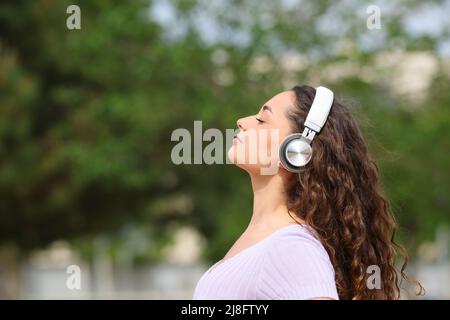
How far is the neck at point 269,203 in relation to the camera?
265 centimetres

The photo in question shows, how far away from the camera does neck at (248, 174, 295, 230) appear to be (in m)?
2.65

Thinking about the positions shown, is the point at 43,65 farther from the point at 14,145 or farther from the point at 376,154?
the point at 376,154

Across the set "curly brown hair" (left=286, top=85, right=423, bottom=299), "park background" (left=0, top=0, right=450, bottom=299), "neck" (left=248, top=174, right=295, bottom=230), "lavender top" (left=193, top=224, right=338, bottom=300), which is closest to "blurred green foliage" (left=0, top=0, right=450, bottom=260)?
"park background" (left=0, top=0, right=450, bottom=299)

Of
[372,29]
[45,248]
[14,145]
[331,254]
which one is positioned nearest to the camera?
[331,254]

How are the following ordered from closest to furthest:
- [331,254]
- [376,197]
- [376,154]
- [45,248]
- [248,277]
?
[248,277] → [331,254] → [376,197] → [376,154] → [45,248]

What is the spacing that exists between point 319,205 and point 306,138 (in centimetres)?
19

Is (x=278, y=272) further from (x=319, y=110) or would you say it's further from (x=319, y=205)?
(x=319, y=110)

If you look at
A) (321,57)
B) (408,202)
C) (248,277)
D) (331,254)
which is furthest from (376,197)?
(408,202)

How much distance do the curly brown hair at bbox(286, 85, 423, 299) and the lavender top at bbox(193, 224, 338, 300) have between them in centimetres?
13

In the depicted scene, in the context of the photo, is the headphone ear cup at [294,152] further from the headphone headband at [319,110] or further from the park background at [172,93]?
the park background at [172,93]

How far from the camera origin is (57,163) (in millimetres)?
16938

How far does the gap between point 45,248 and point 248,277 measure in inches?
757

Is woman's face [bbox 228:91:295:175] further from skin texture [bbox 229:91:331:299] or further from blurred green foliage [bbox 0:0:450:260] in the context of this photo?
blurred green foliage [bbox 0:0:450:260]

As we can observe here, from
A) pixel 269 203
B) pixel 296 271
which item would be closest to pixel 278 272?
pixel 296 271
